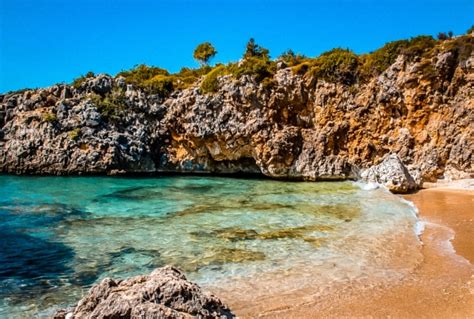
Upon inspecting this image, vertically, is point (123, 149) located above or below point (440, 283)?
above

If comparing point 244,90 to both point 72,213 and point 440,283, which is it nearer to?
point 72,213

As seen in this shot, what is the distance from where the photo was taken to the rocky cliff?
29.9m

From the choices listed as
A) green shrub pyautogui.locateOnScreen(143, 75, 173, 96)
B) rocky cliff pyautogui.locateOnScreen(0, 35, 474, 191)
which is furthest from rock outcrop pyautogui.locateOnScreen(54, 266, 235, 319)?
green shrub pyautogui.locateOnScreen(143, 75, 173, 96)

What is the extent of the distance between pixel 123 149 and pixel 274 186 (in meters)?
17.2

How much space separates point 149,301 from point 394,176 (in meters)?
23.1

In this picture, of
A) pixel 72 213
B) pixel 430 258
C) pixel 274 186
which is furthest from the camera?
pixel 274 186

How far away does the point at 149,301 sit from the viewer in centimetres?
546

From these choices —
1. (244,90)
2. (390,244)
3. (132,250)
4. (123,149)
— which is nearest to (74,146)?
(123,149)

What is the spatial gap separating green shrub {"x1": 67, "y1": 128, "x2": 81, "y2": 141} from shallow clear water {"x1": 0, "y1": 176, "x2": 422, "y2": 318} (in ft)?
41.9

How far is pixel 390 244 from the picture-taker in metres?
12.7

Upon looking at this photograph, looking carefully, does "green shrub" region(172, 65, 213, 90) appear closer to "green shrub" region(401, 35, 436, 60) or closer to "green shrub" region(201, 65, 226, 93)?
"green shrub" region(201, 65, 226, 93)

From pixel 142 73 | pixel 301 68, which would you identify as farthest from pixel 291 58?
pixel 142 73

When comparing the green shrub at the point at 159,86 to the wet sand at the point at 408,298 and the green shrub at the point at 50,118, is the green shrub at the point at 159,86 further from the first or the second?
the wet sand at the point at 408,298

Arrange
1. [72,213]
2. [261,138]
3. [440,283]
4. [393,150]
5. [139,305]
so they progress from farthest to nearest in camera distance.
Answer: [261,138] < [393,150] < [72,213] < [440,283] < [139,305]
